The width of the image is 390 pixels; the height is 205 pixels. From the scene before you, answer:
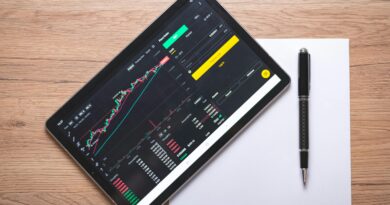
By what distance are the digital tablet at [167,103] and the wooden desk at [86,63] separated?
0.03 m

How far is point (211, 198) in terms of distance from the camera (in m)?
0.90

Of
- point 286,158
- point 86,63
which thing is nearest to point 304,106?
point 286,158

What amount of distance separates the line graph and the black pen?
27cm

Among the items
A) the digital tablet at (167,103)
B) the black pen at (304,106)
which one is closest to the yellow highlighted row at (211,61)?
the digital tablet at (167,103)

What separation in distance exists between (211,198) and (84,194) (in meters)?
0.25

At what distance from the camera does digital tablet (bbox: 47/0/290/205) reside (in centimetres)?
89

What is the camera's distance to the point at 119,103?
0.89 meters

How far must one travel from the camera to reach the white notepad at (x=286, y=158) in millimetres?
900

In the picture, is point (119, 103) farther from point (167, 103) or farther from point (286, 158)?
point (286, 158)

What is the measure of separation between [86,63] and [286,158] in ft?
1.45

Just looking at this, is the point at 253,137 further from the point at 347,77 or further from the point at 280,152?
the point at 347,77

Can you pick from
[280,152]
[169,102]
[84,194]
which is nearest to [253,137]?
[280,152]

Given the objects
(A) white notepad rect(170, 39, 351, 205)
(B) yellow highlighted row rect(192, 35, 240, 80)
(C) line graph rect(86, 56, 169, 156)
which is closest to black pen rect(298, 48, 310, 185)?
(A) white notepad rect(170, 39, 351, 205)

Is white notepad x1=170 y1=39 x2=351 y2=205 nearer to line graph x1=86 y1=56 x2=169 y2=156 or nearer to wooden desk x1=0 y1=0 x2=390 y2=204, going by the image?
wooden desk x1=0 y1=0 x2=390 y2=204
